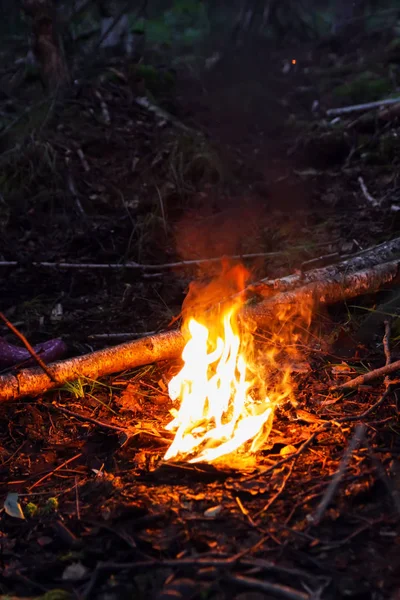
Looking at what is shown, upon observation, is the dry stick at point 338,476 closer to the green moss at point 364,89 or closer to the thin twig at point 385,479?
the thin twig at point 385,479

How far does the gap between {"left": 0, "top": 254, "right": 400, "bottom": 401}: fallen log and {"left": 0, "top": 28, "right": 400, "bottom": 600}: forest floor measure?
10 cm

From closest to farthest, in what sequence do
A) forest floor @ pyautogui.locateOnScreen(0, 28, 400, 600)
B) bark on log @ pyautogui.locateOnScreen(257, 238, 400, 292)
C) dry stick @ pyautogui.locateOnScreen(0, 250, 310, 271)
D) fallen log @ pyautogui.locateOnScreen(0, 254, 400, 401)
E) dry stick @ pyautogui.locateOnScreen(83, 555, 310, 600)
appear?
dry stick @ pyautogui.locateOnScreen(83, 555, 310, 600)
forest floor @ pyautogui.locateOnScreen(0, 28, 400, 600)
fallen log @ pyautogui.locateOnScreen(0, 254, 400, 401)
bark on log @ pyautogui.locateOnScreen(257, 238, 400, 292)
dry stick @ pyautogui.locateOnScreen(0, 250, 310, 271)

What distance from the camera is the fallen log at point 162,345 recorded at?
354 centimetres

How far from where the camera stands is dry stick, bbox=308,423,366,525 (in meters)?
2.39

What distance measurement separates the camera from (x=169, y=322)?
4523 millimetres

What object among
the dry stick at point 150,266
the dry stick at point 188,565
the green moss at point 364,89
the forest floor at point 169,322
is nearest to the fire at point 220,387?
the forest floor at point 169,322

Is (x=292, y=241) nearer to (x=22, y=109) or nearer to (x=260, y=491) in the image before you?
(x=260, y=491)

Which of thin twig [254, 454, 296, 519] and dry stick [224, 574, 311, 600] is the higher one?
dry stick [224, 574, 311, 600]

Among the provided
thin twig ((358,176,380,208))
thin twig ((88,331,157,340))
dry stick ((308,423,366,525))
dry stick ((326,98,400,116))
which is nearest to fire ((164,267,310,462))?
dry stick ((308,423,366,525))

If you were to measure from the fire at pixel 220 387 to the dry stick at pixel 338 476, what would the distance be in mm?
419

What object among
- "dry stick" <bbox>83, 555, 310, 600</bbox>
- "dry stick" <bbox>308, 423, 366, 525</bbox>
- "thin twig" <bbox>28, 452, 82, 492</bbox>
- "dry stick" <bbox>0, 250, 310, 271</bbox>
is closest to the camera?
"dry stick" <bbox>83, 555, 310, 600</bbox>

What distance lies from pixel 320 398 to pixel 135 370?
122 cm

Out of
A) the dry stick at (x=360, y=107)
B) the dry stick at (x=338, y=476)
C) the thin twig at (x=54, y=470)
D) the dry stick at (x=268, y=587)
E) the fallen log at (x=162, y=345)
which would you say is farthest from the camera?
the dry stick at (x=360, y=107)

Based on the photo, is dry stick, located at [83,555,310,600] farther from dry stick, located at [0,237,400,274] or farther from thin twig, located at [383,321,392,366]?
dry stick, located at [0,237,400,274]
